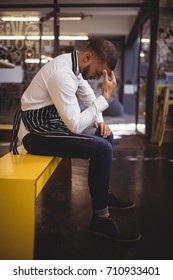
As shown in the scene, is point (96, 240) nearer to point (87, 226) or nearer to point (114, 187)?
point (87, 226)

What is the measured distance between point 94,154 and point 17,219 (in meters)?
0.51

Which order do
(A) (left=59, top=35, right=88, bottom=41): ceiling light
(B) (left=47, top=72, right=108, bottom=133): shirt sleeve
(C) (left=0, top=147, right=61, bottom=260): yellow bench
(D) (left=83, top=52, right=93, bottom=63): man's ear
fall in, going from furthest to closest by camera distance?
(A) (left=59, top=35, right=88, bottom=41): ceiling light
(D) (left=83, top=52, right=93, bottom=63): man's ear
(B) (left=47, top=72, right=108, bottom=133): shirt sleeve
(C) (left=0, top=147, right=61, bottom=260): yellow bench

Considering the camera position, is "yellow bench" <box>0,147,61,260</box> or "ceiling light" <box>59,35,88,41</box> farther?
"ceiling light" <box>59,35,88,41</box>

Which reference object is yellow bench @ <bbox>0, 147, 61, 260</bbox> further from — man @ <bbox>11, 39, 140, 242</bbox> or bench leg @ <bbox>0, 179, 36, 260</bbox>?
man @ <bbox>11, 39, 140, 242</bbox>

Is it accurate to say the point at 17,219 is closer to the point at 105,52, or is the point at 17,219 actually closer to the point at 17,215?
the point at 17,215

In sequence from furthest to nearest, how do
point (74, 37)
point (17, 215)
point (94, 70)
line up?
point (74, 37)
point (94, 70)
point (17, 215)

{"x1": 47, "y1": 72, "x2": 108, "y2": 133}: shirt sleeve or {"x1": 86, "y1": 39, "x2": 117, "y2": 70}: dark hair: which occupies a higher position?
{"x1": 86, "y1": 39, "x2": 117, "y2": 70}: dark hair

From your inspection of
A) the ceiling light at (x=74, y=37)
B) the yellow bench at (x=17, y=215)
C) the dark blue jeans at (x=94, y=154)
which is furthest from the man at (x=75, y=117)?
the ceiling light at (x=74, y=37)

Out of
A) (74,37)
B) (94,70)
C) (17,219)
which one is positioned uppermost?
(74,37)

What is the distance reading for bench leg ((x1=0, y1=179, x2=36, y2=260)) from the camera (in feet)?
4.44

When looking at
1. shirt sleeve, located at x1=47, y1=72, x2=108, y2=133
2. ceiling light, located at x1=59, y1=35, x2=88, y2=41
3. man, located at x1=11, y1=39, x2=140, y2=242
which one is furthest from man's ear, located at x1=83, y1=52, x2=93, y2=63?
ceiling light, located at x1=59, y1=35, x2=88, y2=41

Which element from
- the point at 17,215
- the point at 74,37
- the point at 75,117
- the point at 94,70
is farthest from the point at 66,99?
the point at 74,37

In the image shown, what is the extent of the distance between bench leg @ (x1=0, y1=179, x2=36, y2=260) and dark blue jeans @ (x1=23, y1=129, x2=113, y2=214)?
1.29 ft

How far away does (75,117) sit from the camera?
1585 mm
